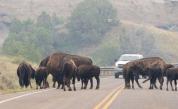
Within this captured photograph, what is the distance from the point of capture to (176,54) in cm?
14362

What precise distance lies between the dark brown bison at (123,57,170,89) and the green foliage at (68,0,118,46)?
101 m

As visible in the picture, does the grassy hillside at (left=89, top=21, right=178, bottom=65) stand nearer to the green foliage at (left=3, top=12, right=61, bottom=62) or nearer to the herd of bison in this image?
the green foliage at (left=3, top=12, right=61, bottom=62)

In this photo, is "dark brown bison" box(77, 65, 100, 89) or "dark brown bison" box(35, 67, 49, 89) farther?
"dark brown bison" box(35, 67, 49, 89)

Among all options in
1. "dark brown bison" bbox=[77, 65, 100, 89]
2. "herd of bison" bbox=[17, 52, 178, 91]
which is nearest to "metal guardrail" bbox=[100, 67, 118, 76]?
"herd of bison" bbox=[17, 52, 178, 91]

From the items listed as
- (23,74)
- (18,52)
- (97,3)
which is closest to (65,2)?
(97,3)

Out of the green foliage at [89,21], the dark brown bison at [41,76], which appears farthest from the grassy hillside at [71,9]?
the dark brown bison at [41,76]

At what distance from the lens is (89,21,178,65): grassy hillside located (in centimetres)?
13125

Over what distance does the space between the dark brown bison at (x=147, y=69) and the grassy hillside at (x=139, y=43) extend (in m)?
84.8

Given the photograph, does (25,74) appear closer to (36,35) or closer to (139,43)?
(36,35)

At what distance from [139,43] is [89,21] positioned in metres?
11.4

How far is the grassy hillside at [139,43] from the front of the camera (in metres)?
131

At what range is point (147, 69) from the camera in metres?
40.9

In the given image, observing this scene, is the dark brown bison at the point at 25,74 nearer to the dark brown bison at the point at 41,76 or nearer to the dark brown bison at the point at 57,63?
the dark brown bison at the point at 41,76

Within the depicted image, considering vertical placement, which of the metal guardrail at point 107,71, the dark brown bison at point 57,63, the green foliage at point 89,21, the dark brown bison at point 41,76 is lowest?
the metal guardrail at point 107,71
